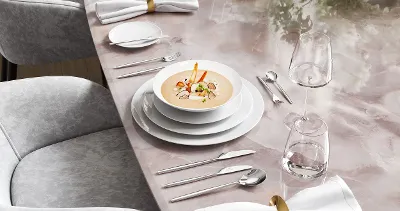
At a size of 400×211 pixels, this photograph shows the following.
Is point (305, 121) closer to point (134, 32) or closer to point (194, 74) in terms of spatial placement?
point (194, 74)

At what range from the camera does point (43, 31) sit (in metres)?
2.04

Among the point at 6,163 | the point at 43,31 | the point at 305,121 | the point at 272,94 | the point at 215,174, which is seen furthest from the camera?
the point at 43,31

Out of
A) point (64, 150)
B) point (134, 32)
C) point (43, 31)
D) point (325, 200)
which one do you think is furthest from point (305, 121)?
point (43, 31)

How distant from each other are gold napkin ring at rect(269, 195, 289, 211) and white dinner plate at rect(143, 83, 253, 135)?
244mm

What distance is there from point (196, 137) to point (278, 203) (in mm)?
278

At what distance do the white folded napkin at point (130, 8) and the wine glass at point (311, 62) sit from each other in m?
0.50

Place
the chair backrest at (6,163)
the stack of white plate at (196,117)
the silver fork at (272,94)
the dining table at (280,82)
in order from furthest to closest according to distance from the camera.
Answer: the chair backrest at (6,163) → the silver fork at (272,94) → the stack of white plate at (196,117) → the dining table at (280,82)

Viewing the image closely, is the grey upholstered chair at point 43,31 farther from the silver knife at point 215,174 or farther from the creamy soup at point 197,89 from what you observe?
the silver knife at point 215,174

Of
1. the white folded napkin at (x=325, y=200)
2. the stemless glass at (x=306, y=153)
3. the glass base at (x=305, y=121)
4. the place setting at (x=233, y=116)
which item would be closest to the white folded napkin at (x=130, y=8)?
Result: the place setting at (x=233, y=116)

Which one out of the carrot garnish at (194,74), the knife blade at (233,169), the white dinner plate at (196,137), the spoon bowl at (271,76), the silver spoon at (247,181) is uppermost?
the carrot garnish at (194,74)

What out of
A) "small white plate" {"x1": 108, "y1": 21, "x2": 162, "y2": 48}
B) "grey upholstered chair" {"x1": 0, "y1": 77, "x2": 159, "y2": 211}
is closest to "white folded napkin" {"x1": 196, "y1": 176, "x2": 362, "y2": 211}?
"grey upholstered chair" {"x1": 0, "y1": 77, "x2": 159, "y2": 211}

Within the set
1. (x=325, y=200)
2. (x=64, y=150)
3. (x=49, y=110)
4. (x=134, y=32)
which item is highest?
(x=134, y=32)

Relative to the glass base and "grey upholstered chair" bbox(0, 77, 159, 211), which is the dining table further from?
"grey upholstered chair" bbox(0, 77, 159, 211)

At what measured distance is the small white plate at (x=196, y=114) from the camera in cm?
126
